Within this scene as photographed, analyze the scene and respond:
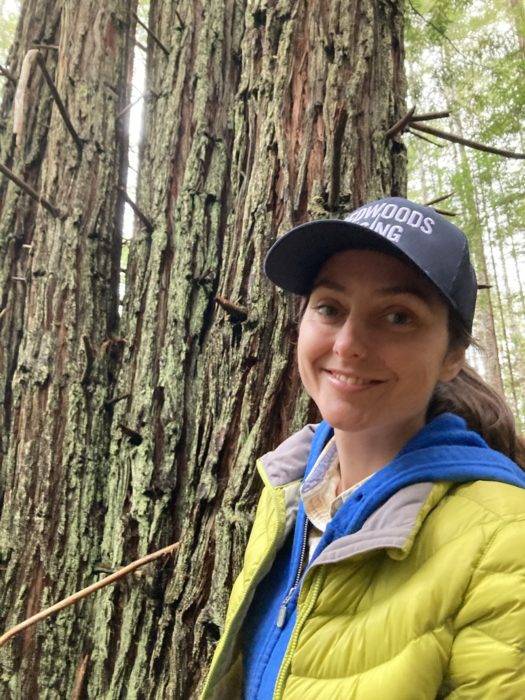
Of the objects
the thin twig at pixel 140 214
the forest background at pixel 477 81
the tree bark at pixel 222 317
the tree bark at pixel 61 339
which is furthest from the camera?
A: the forest background at pixel 477 81

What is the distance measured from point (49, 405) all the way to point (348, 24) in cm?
194

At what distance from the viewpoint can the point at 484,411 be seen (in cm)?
127

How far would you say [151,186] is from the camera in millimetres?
2369

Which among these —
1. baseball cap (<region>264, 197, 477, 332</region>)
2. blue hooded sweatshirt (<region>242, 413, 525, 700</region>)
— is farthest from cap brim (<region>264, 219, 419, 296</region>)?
blue hooded sweatshirt (<region>242, 413, 525, 700</region>)

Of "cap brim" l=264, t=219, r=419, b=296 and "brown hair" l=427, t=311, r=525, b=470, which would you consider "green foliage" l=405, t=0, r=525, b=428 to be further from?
"cap brim" l=264, t=219, r=419, b=296

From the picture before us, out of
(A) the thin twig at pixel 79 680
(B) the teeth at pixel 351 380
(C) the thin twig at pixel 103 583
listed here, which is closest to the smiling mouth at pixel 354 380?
(B) the teeth at pixel 351 380

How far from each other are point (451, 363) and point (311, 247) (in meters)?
0.38

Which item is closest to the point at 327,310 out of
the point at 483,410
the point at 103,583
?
the point at 483,410

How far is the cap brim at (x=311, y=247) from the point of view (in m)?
0.95

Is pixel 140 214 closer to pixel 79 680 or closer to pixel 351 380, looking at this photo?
pixel 351 380

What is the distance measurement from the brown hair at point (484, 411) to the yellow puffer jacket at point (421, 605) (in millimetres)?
355

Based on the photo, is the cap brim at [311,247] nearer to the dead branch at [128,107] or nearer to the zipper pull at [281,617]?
the zipper pull at [281,617]

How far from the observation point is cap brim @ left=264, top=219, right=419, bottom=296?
3.12ft

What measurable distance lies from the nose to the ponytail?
349 millimetres
